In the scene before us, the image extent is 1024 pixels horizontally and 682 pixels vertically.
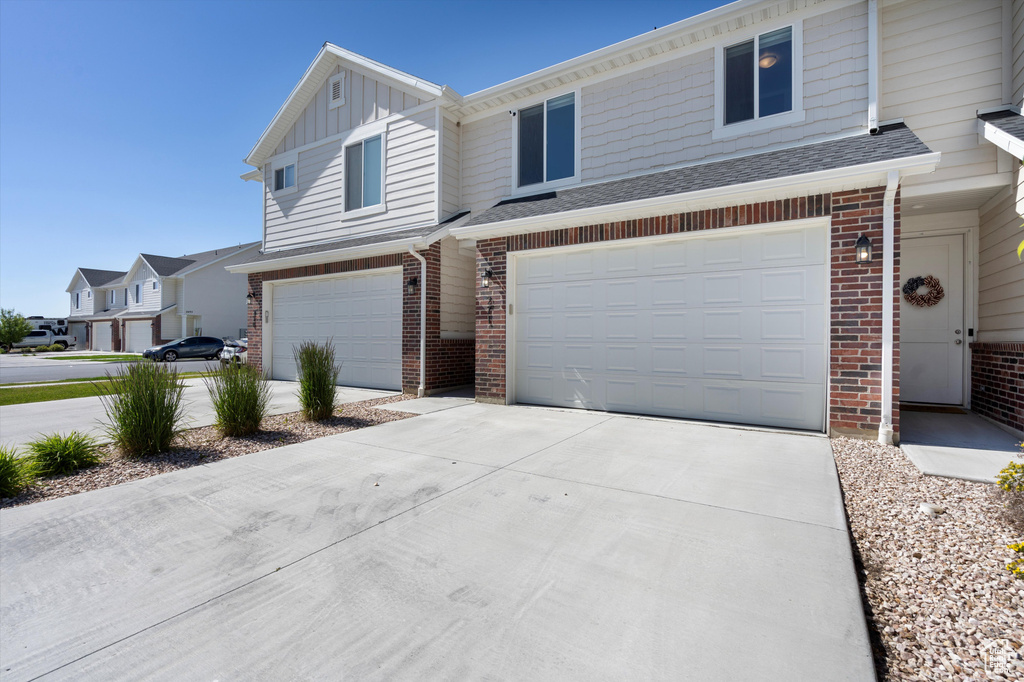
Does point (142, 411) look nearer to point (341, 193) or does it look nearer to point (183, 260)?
point (341, 193)

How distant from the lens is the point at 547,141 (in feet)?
28.7

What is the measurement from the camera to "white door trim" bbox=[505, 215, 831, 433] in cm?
533

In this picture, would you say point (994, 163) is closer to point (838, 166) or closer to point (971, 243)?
point (971, 243)

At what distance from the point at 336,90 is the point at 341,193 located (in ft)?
8.51

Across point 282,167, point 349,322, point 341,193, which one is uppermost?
point 282,167

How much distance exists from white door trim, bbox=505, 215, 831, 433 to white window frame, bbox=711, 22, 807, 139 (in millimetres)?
2070

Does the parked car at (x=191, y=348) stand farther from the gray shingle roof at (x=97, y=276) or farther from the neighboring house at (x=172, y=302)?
the gray shingle roof at (x=97, y=276)

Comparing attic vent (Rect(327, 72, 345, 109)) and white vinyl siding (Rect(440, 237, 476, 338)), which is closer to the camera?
white vinyl siding (Rect(440, 237, 476, 338))

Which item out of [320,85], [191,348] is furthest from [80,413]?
[191,348]

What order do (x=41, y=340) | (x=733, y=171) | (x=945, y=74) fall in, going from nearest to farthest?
(x=945, y=74) < (x=733, y=171) < (x=41, y=340)

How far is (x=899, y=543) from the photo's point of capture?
2754 millimetres

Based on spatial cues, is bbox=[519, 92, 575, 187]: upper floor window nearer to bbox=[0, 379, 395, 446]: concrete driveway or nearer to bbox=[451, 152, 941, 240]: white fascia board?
bbox=[451, 152, 941, 240]: white fascia board

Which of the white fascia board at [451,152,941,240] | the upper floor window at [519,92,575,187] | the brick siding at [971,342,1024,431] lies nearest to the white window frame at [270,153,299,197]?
the upper floor window at [519,92,575,187]

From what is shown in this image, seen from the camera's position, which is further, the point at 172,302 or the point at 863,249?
the point at 172,302
